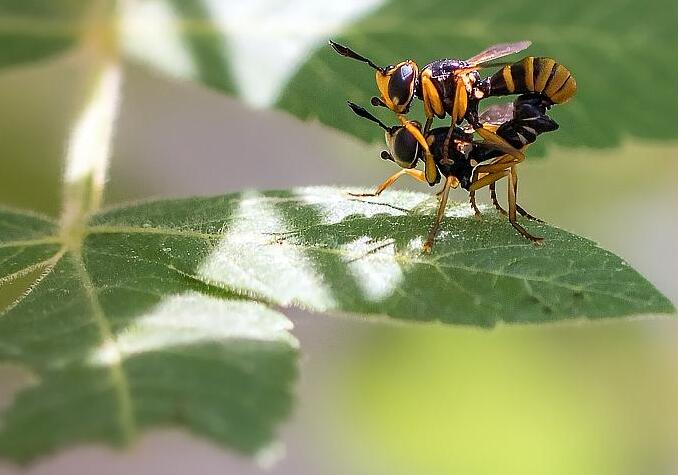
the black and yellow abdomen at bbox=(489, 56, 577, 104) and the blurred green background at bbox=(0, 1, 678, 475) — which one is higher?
the blurred green background at bbox=(0, 1, 678, 475)

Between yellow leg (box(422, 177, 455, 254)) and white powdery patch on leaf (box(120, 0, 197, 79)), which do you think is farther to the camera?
white powdery patch on leaf (box(120, 0, 197, 79))

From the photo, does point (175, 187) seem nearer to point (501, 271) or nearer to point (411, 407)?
point (411, 407)

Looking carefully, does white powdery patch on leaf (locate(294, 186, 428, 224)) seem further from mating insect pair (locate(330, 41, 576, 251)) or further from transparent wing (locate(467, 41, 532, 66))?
transparent wing (locate(467, 41, 532, 66))

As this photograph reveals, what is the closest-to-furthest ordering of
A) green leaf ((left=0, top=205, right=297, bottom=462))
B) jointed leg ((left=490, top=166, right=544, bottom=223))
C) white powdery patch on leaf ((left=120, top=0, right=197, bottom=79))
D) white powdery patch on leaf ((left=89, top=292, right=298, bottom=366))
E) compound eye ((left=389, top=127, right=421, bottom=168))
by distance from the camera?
green leaf ((left=0, top=205, right=297, bottom=462)), white powdery patch on leaf ((left=89, top=292, right=298, bottom=366)), jointed leg ((left=490, top=166, right=544, bottom=223)), compound eye ((left=389, top=127, right=421, bottom=168)), white powdery patch on leaf ((left=120, top=0, right=197, bottom=79))

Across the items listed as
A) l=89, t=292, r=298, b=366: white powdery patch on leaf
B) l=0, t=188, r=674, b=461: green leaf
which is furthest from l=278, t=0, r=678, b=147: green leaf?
l=89, t=292, r=298, b=366: white powdery patch on leaf

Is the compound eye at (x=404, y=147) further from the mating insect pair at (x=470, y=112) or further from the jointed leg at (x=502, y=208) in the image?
the jointed leg at (x=502, y=208)

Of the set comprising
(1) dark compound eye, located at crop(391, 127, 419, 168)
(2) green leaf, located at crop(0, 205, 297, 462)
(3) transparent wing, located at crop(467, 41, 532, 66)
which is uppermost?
(3) transparent wing, located at crop(467, 41, 532, 66)

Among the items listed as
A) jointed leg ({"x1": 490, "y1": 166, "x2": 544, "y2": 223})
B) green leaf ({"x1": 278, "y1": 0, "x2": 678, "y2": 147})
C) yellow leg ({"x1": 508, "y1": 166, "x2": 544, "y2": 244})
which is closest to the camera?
yellow leg ({"x1": 508, "y1": 166, "x2": 544, "y2": 244})
